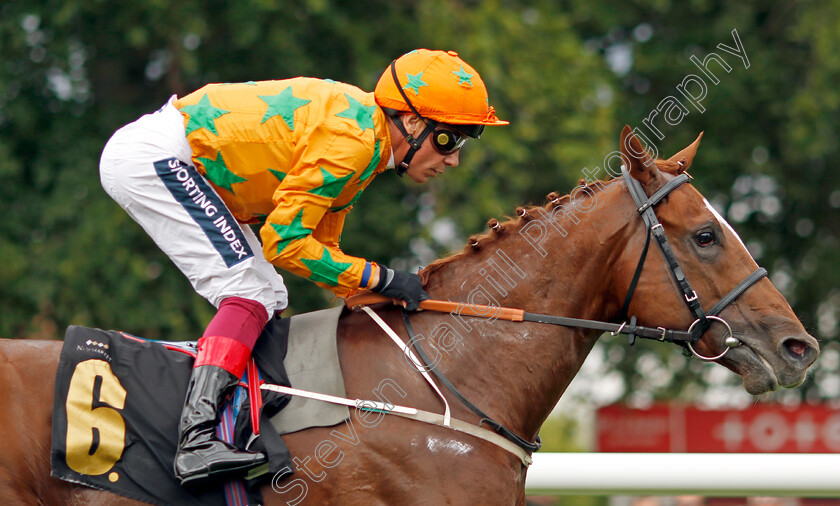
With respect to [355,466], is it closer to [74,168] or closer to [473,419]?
[473,419]

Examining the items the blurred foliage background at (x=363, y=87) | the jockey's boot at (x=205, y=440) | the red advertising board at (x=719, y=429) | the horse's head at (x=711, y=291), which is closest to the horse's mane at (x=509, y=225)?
the horse's head at (x=711, y=291)

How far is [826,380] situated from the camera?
12.9m

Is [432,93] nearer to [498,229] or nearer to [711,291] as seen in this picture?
[498,229]

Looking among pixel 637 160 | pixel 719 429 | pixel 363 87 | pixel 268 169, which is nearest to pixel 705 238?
pixel 637 160

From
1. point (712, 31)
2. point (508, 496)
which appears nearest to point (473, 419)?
point (508, 496)

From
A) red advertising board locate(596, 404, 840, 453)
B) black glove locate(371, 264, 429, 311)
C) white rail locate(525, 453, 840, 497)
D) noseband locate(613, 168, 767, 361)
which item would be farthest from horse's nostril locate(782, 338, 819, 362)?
red advertising board locate(596, 404, 840, 453)

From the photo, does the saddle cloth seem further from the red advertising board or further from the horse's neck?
the red advertising board

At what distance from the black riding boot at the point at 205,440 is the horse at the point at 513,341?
0.18 metres

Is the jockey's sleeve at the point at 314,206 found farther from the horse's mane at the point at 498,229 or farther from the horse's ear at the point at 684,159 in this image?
the horse's ear at the point at 684,159

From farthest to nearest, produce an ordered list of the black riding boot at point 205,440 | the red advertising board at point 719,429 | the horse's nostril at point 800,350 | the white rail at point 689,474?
the red advertising board at point 719,429
the white rail at point 689,474
the horse's nostril at point 800,350
the black riding boot at point 205,440

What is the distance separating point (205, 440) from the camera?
3031 mm

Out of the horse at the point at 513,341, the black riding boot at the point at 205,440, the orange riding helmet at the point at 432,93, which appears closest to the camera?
the black riding boot at the point at 205,440

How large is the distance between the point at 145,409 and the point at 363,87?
259 inches

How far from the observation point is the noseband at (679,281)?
3.31m
